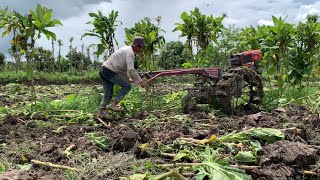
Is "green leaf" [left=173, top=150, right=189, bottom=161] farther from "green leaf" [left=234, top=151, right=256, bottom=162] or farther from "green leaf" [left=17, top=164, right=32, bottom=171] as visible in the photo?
"green leaf" [left=17, top=164, right=32, bottom=171]

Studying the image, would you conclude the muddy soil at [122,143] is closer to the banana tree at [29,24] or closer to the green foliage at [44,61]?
the banana tree at [29,24]

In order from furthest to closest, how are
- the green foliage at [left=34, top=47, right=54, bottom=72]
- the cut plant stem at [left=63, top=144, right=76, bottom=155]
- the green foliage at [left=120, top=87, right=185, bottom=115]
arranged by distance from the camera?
the green foliage at [left=34, top=47, right=54, bottom=72], the green foliage at [left=120, top=87, right=185, bottom=115], the cut plant stem at [left=63, top=144, right=76, bottom=155]

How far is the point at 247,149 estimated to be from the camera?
181 inches

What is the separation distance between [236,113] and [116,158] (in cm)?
406

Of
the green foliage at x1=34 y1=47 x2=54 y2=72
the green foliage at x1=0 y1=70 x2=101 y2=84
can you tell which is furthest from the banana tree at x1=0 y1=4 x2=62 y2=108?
the green foliage at x1=34 y1=47 x2=54 y2=72

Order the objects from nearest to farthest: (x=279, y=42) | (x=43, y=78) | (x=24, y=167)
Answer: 1. (x=24, y=167)
2. (x=279, y=42)
3. (x=43, y=78)

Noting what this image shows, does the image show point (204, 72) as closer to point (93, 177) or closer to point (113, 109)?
point (113, 109)

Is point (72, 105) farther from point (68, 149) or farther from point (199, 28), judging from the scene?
point (199, 28)

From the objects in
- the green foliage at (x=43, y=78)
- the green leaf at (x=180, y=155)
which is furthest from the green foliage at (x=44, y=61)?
the green leaf at (x=180, y=155)

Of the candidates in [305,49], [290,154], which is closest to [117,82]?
[290,154]

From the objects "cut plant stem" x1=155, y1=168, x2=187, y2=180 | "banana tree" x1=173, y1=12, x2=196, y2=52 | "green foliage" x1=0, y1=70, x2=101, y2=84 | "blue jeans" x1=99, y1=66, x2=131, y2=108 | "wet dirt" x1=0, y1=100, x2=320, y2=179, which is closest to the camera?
"cut plant stem" x1=155, y1=168, x2=187, y2=180

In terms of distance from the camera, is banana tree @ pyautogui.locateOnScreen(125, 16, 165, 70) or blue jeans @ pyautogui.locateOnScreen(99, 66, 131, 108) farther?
banana tree @ pyautogui.locateOnScreen(125, 16, 165, 70)

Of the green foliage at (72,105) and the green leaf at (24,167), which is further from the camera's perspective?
the green foliage at (72,105)

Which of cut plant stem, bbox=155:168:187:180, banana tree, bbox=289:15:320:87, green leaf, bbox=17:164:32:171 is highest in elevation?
banana tree, bbox=289:15:320:87
